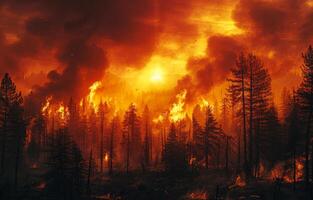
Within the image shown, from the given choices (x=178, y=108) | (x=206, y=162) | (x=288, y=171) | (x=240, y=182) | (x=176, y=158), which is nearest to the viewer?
(x=240, y=182)

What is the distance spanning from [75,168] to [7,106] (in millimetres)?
19641

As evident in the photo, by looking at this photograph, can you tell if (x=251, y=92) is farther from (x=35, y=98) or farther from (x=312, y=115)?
(x=35, y=98)

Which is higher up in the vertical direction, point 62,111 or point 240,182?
point 62,111

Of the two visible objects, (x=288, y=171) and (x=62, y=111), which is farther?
(x=62, y=111)

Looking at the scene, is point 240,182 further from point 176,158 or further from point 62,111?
point 62,111

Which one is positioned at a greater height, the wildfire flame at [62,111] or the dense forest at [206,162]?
the wildfire flame at [62,111]

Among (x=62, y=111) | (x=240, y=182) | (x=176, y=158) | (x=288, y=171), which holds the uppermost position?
(x=62, y=111)

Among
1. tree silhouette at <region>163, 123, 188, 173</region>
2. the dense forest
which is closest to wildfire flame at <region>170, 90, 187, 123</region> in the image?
the dense forest

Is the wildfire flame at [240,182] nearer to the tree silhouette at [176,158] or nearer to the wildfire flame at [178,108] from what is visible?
the tree silhouette at [176,158]

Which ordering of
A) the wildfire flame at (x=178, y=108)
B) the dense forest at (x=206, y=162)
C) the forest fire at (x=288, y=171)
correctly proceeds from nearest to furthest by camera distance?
1. the dense forest at (x=206, y=162)
2. the forest fire at (x=288, y=171)
3. the wildfire flame at (x=178, y=108)

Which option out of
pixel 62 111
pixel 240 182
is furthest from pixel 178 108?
pixel 240 182

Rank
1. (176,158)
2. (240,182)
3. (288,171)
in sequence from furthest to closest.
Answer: (176,158), (288,171), (240,182)

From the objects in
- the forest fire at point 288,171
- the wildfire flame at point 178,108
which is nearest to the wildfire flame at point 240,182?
the forest fire at point 288,171

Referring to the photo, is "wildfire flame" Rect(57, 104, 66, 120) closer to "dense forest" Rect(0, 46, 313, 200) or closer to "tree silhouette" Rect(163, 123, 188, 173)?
"dense forest" Rect(0, 46, 313, 200)
